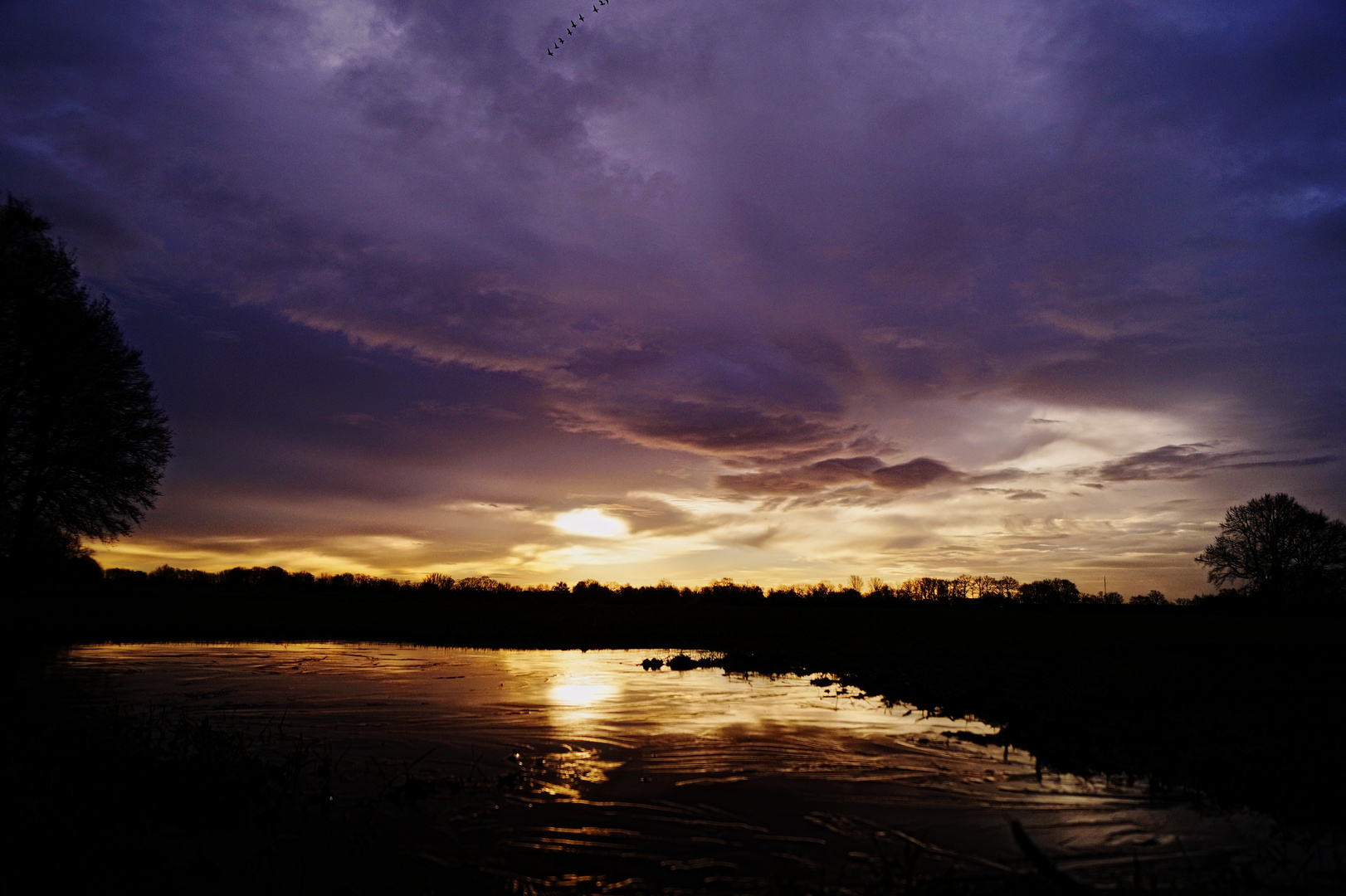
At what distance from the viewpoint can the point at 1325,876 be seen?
20.2 ft

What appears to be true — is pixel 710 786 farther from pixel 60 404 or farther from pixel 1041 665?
pixel 60 404

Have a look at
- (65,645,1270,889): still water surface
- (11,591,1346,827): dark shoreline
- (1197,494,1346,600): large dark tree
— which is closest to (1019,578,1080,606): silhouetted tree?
(1197,494,1346,600): large dark tree

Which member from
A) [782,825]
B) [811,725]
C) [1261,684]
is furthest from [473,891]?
[1261,684]

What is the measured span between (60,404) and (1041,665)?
39482mm

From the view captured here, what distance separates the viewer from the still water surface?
640 cm

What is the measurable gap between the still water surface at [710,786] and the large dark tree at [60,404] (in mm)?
17504

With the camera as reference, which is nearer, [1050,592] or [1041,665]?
[1041,665]

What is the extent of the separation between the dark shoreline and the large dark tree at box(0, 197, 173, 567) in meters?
5.00

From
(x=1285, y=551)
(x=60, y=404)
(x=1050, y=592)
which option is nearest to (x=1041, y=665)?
(x=60, y=404)

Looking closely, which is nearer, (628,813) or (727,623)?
(628,813)

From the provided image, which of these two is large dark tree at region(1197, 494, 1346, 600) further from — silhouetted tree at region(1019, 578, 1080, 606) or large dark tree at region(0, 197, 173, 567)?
large dark tree at region(0, 197, 173, 567)

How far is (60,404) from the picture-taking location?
94.9 ft

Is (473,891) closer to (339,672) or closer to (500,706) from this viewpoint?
(500,706)

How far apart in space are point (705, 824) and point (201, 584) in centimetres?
8902
